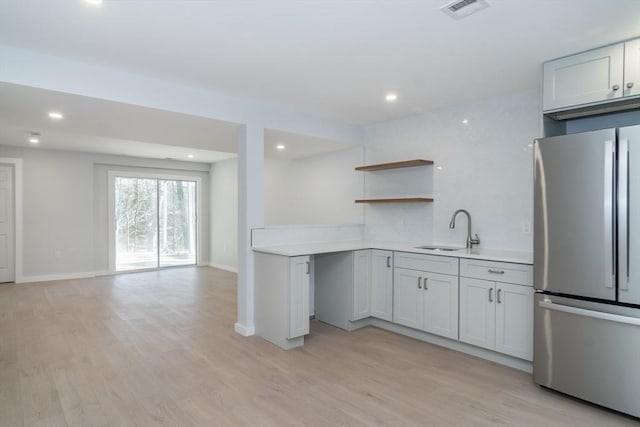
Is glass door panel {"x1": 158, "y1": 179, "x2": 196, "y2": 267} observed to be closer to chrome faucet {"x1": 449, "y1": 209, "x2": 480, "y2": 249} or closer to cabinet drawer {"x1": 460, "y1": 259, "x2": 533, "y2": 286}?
chrome faucet {"x1": 449, "y1": 209, "x2": 480, "y2": 249}

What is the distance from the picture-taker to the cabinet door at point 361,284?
13.0 feet

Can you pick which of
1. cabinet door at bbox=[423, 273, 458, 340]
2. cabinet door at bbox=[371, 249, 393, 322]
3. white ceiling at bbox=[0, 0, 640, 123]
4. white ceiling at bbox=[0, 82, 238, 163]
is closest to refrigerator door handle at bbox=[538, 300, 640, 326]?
cabinet door at bbox=[423, 273, 458, 340]

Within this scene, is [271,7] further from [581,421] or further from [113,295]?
[113,295]

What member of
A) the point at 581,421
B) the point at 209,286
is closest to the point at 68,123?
the point at 209,286

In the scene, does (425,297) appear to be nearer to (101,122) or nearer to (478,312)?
(478,312)

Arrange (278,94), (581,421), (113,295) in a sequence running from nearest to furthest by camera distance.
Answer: (581,421), (278,94), (113,295)

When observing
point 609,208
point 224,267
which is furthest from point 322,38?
point 224,267

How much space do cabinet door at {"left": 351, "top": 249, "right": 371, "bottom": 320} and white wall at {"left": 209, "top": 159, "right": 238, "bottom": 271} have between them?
417cm

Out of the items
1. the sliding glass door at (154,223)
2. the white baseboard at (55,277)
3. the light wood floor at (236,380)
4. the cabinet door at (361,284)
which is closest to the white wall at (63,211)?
the white baseboard at (55,277)

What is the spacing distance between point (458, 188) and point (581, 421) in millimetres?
2294

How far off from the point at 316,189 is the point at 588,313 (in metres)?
4.05

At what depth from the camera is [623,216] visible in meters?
2.27

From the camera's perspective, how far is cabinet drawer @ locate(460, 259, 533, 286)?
293 cm

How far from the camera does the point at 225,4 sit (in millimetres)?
2055
